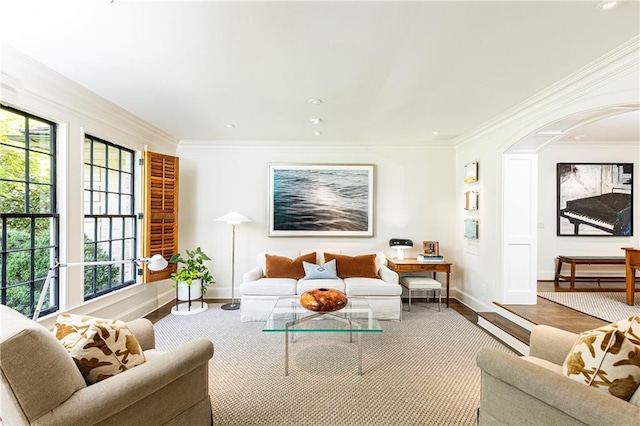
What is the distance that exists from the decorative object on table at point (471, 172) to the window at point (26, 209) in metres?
5.06

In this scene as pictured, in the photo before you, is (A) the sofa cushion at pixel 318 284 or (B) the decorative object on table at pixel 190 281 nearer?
(A) the sofa cushion at pixel 318 284

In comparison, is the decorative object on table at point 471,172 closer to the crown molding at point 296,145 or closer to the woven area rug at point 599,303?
the crown molding at point 296,145

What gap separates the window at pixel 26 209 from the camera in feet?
7.61

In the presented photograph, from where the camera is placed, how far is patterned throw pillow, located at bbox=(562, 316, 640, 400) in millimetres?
1264

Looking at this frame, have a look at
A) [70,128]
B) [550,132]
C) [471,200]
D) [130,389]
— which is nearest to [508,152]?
[550,132]

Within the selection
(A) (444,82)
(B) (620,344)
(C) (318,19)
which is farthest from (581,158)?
(C) (318,19)

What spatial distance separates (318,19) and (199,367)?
7.33ft

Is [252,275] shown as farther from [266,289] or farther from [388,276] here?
[388,276]

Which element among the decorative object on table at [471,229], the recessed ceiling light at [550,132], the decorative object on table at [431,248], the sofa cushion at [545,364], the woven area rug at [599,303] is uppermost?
the recessed ceiling light at [550,132]

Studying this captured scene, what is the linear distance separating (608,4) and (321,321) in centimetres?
301

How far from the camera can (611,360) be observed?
1.30 meters

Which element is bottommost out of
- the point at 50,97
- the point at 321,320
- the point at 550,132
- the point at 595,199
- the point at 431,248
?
the point at 321,320

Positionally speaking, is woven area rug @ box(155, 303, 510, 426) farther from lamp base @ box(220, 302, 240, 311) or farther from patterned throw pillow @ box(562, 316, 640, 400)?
patterned throw pillow @ box(562, 316, 640, 400)

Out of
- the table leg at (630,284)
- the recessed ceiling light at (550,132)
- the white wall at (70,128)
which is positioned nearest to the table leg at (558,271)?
the table leg at (630,284)
